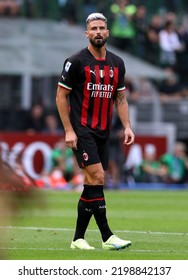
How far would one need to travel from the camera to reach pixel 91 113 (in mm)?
11797

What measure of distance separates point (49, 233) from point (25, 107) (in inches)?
591

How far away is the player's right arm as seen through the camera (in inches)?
457

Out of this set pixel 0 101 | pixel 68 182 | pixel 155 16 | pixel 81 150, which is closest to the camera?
pixel 81 150

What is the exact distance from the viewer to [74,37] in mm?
30016

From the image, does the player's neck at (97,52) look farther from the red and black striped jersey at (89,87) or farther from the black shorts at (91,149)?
the black shorts at (91,149)

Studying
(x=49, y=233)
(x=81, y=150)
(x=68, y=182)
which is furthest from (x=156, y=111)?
(x=81, y=150)

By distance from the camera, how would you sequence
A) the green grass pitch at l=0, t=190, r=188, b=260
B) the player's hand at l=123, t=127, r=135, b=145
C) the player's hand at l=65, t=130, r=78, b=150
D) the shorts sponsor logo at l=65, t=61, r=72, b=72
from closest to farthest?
→ the green grass pitch at l=0, t=190, r=188, b=260, the player's hand at l=65, t=130, r=78, b=150, the shorts sponsor logo at l=65, t=61, r=72, b=72, the player's hand at l=123, t=127, r=135, b=145

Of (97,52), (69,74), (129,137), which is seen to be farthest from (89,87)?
(129,137)

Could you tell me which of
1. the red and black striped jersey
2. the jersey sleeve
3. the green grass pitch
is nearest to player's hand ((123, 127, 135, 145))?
the red and black striped jersey

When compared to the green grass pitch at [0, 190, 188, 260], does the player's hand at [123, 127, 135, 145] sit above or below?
above

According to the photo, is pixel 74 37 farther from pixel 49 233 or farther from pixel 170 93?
pixel 49 233

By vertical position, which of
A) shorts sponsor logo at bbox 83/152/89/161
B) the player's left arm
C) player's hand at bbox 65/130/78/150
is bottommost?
shorts sponsor logo at bbox 83/152/89/161

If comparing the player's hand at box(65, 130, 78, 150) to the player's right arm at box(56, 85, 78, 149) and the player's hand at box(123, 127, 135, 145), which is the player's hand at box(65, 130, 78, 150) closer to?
the player's right arm at box(56, 85, 78, 149)

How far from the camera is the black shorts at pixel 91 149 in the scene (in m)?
11.6
